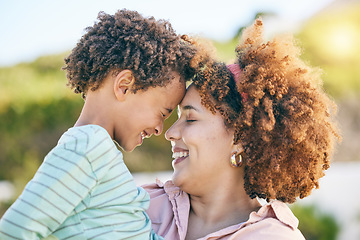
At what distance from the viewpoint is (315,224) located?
216 inches

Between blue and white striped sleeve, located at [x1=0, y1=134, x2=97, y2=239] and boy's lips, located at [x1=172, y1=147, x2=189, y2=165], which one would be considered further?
boy's lips, located at [x1=172, y1=147, x2=189, y2=165]

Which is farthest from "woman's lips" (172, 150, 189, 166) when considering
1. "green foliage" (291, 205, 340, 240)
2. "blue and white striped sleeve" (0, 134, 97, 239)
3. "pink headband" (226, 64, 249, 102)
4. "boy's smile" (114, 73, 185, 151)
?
"green foliage" (291, 205, 340, 240)

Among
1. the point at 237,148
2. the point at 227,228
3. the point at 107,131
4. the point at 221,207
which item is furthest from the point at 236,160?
the point at 107,131

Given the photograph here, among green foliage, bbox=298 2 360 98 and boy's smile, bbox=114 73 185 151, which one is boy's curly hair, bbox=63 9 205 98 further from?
green foliage, bbox=298 2 360 98

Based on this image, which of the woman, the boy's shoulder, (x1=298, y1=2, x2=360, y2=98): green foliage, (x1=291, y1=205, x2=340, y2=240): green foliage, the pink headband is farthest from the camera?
(x1=298, y1=2, x2=360, y2=98): green foliage

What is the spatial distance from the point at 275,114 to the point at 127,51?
86 cm

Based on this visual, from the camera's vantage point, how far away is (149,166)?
8.19 m

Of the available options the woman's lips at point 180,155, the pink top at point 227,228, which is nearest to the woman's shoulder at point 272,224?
the pink top at point 227,228

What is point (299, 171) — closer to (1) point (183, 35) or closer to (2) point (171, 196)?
(2) point (171, 196)

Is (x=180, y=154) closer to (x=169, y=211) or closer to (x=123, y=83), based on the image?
(x=169, y=211)

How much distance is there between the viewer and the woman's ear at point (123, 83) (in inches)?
91.4

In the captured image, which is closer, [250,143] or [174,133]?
[250,143]

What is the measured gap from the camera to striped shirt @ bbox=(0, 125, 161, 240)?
68.5 inches

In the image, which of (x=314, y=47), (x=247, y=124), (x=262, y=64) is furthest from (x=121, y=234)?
(x=314, y=47)
